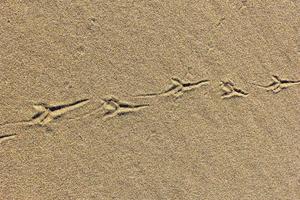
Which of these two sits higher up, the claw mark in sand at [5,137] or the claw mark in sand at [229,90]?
the claw mark in sand at [5,137]

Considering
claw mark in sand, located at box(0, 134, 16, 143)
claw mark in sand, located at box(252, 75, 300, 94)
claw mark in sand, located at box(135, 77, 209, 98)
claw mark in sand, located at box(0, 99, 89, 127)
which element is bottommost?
claw mark in sand, located at box(252, 75, 300, 94)

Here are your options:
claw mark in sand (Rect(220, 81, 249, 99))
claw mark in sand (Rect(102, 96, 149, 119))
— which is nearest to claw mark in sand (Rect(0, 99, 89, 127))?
claw mark in sand (Rect(102, 96, 149, 119))

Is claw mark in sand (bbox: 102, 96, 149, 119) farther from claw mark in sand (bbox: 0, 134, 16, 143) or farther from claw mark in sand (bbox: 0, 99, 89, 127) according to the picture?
claw mark in sand (bbox: 0, 134, 16, 143)

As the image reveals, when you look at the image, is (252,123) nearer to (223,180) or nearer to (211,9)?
(223,180)

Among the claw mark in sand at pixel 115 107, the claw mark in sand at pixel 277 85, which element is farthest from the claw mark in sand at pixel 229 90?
the claw mark in sand at pixel 115 107

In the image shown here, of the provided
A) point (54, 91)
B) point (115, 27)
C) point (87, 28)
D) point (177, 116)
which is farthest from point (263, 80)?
point (54, 91)

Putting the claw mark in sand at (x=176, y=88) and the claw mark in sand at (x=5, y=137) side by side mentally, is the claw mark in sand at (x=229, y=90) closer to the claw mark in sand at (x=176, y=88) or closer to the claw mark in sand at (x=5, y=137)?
the claw mark in sand at (x=176, y=88)
